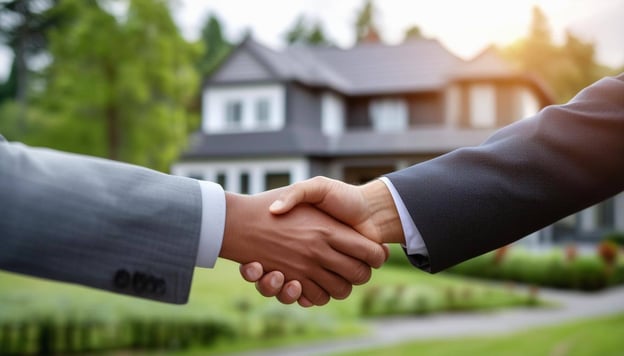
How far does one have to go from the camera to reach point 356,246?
2.94 meters

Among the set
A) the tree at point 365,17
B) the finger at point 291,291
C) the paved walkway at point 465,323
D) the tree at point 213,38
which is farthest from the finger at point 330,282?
the tree at point 365,17

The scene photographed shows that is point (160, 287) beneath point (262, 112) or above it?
above

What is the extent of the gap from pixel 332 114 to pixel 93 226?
24091 millimetres

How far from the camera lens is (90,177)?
2.17 m

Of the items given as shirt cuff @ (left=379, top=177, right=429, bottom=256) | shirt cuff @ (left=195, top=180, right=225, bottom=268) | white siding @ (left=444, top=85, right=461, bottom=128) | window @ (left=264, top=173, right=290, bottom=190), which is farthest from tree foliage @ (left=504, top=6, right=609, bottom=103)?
shirt cuff @ (left=195, top=180, right=225, bottom=268)

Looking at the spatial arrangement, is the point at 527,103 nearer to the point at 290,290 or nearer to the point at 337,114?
the point at 337,114

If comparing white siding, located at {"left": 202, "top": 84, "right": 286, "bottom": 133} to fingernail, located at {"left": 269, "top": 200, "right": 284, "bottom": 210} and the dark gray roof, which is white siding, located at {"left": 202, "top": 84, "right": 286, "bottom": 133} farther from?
fingernail, located at {"left": 269, "top": 200, "right": 284, "bottom": 210}

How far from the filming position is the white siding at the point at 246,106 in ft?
80.5

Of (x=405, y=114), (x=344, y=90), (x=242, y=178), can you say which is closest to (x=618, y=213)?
(x=405, y=114)

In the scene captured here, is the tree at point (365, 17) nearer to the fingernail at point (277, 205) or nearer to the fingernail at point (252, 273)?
the fingernail at point (277, 205)

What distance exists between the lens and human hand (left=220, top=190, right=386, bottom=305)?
2.76 meters

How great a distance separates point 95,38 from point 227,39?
31971 mm

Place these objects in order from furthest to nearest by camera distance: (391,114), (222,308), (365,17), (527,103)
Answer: (365,17), (391,114), (527,103), (222,308)

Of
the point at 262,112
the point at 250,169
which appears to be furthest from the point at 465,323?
the point at 262,112
